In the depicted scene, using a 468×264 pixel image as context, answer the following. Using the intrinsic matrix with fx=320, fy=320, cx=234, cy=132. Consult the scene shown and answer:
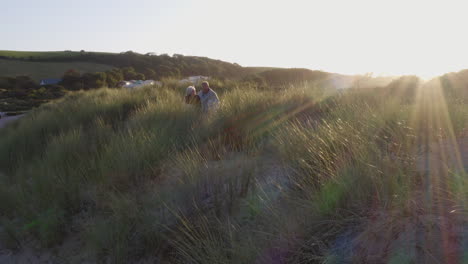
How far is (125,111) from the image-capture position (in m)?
8.98

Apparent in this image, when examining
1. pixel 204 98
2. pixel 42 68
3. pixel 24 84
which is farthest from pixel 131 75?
pixel 204 98

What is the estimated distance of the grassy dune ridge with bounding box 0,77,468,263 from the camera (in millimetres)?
1930

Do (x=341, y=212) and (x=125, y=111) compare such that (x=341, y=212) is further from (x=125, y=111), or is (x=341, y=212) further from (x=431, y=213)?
(x=125, y=111)

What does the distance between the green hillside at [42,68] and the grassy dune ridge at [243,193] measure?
73.3 meters

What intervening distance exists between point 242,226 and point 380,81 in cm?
1127

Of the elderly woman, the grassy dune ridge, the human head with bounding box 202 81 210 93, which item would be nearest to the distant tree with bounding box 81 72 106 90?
the elderly woman

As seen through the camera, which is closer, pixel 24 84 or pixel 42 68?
pixel 24 84

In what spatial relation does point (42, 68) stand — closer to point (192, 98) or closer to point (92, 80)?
point (92, 80)

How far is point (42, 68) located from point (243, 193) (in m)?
84.5

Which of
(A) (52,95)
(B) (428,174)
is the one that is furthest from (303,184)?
(A) (52,95)

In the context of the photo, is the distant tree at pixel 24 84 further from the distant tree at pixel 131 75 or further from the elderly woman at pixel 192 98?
the elderly woman at pixel 192 98

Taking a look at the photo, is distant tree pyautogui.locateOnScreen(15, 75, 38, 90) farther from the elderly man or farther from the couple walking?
the elderly man

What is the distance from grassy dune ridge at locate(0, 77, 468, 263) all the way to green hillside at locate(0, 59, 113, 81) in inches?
2887

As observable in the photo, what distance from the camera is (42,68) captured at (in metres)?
73.4
